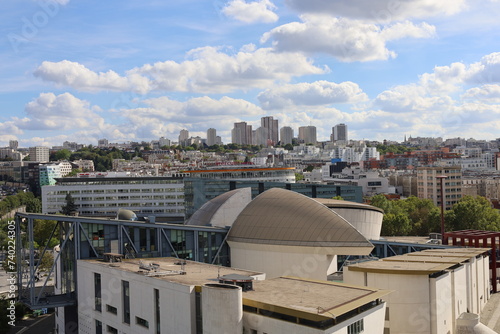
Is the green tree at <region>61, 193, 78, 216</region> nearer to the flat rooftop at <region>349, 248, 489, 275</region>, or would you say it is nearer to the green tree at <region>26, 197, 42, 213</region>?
the green tree at <region>26, 197, 42, 213</region>

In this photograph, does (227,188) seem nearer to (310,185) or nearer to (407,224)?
(310,185)

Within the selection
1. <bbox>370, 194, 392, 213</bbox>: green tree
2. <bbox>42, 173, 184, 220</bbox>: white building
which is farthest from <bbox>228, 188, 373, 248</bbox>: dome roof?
<bbox>42, 173, 184, 220</bbox>: white building

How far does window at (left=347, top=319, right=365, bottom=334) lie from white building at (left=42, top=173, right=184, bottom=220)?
270 ft

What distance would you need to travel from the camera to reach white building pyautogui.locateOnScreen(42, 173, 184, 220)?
4060 inches

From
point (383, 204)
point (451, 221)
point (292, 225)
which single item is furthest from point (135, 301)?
point (383, 204)

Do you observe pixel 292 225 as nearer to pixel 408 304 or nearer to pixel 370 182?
pixel 408 304

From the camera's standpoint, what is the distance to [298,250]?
113 ft

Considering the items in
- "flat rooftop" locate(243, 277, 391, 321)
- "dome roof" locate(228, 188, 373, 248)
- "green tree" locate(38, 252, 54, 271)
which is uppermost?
"dome roof" locate(228, 188, 373, 248)

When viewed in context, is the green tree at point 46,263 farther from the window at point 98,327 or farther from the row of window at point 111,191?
the row of window at point 111,191

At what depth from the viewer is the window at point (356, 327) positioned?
69.4 feet

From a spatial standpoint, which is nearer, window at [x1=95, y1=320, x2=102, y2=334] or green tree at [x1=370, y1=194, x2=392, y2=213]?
window at [x1=95, y1=320, x2=102, y2=334]

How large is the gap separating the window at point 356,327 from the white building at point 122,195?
3237 inches

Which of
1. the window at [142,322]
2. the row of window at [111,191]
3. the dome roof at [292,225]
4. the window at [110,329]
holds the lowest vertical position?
the window at [110,329]

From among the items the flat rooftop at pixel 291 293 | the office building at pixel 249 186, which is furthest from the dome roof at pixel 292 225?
the office building at pixel 249 186
